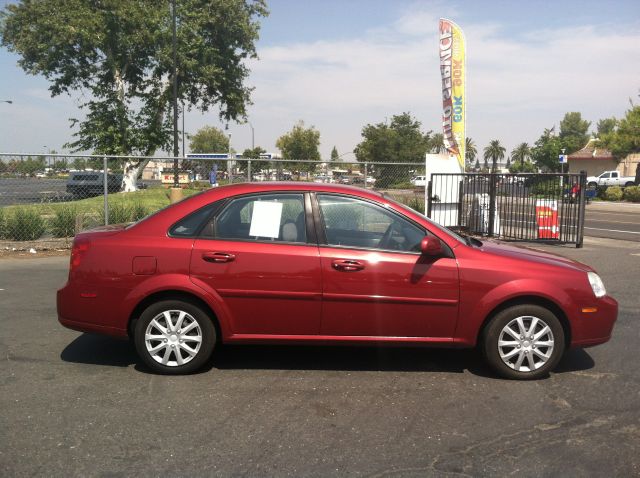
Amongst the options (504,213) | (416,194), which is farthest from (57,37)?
(504,213)

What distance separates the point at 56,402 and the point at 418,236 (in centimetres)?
292

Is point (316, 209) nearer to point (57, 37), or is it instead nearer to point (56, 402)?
point (56, 402)

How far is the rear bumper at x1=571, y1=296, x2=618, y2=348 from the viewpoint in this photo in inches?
175

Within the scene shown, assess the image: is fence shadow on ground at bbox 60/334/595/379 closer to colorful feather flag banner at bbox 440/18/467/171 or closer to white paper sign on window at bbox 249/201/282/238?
white paper sign on window at bbox 249/201/282/238

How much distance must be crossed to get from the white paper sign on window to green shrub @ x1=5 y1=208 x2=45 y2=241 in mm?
8670

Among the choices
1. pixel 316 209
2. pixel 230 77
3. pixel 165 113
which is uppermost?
pixel 230 77

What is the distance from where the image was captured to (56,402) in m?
3.97

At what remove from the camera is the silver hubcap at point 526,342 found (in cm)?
442

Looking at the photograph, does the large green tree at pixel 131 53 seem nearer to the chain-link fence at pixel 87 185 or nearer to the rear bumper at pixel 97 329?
the chain-link fence at pixel 87 185

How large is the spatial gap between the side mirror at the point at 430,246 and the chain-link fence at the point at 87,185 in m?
7.18

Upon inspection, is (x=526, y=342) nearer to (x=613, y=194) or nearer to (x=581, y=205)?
(x=581, y=205)

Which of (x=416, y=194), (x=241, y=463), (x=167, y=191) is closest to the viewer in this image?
(x=241, y=463)

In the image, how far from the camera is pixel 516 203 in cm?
1256

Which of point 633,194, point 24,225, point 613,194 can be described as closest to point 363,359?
point 24,225
